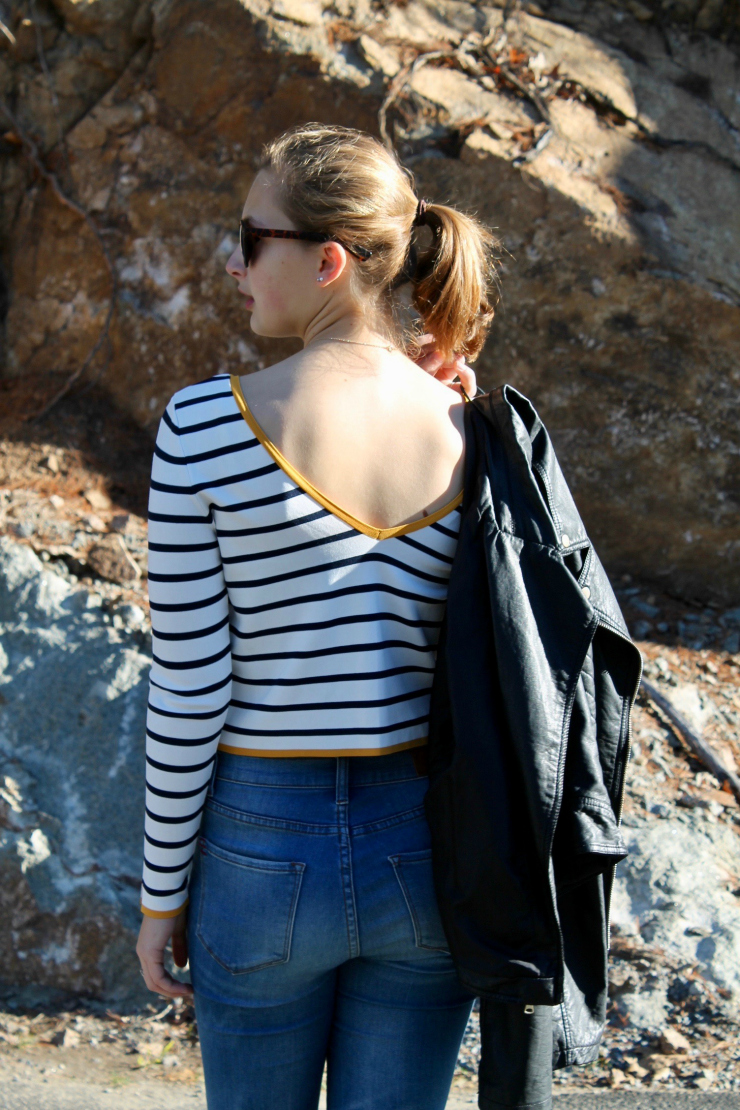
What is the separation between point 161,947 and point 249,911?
0.83 feet

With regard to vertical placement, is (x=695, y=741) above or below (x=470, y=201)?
below

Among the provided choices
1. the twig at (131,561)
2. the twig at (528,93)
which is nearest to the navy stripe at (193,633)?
the twig at (131,561)

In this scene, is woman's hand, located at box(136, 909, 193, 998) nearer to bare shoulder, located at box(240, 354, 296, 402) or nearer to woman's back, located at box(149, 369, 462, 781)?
woman's back, located at box(149, 369, 462, 781)

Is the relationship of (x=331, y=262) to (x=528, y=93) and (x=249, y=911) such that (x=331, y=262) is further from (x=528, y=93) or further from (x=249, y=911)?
(x=528, y=93)

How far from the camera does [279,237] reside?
54.1 inches

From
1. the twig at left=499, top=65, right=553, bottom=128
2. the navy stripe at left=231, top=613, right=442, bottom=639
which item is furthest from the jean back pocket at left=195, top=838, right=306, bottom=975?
the twig at left=499, top=65, right=553, bottom=128

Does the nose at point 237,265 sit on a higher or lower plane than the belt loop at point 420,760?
higher

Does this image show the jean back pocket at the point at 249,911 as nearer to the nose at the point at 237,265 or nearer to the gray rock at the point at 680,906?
the nose at the point at 237,265

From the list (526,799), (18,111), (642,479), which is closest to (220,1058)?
(526,799)

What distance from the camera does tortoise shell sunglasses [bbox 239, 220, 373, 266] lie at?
1354 millimetres

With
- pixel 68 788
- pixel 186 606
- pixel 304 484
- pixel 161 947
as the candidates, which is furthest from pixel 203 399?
pixel 68 788

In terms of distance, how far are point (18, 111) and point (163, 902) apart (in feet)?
12.8

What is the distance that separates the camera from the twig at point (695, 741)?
10.1ft

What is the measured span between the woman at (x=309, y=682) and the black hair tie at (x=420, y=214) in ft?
0.32
